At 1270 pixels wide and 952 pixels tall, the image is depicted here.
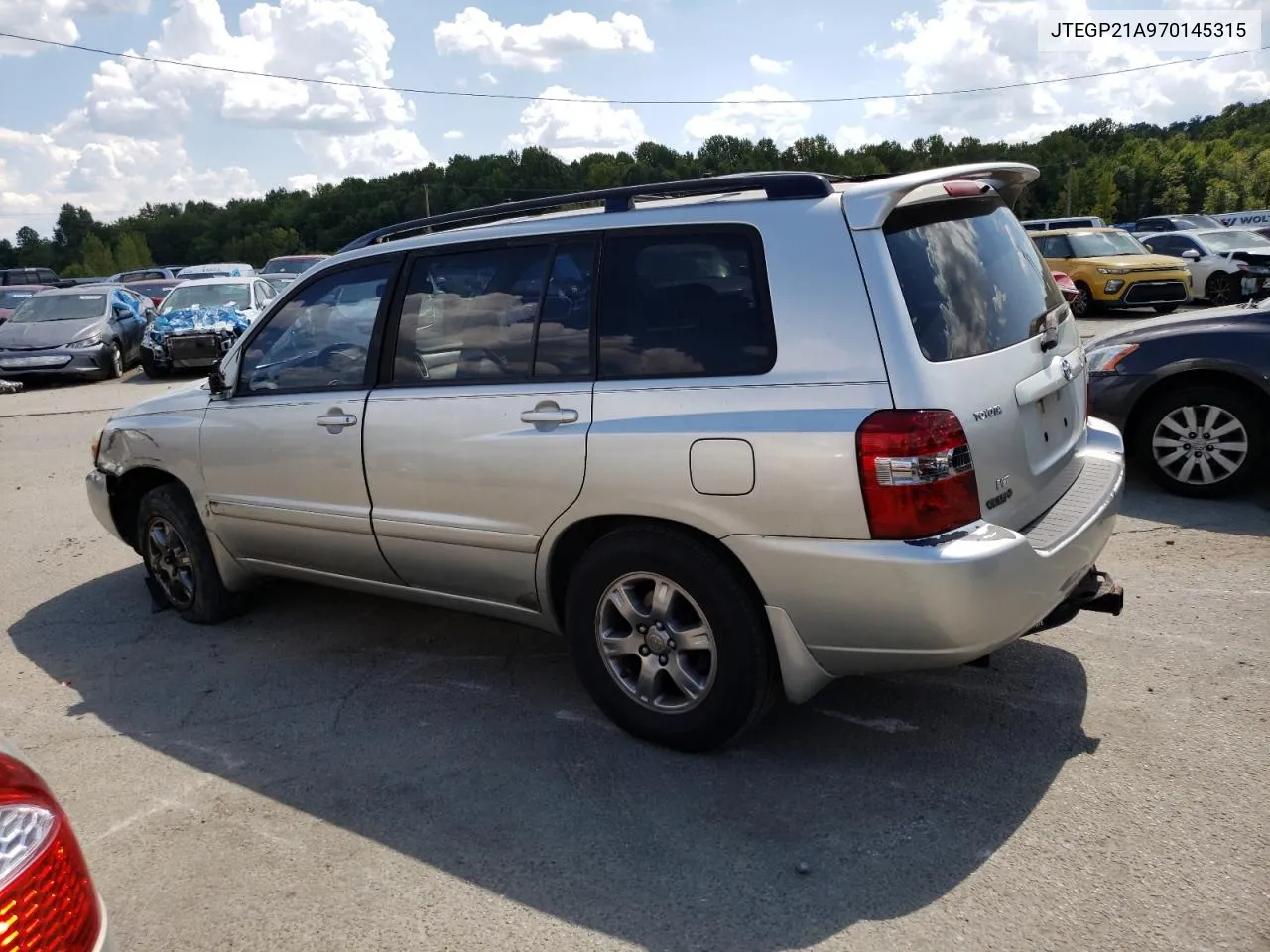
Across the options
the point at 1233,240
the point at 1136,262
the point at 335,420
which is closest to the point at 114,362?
the point at 335,420

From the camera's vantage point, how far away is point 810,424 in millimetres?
3230

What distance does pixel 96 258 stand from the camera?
247ft

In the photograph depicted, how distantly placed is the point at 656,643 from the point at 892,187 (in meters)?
1.69

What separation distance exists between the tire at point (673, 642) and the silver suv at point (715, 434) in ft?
0.03

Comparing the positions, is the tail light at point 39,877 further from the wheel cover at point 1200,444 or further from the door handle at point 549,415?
the wheel cover at point 1200,444

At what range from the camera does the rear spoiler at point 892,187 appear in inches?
131

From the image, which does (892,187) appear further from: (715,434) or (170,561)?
(170,561)

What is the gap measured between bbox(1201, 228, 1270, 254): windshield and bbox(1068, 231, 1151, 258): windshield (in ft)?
7.22

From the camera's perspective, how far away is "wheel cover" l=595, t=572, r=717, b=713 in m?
3.61

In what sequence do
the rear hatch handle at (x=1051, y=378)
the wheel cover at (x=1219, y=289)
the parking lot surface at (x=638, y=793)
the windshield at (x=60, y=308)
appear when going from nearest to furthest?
the parking lot surface at (x=638, y=793) < the rear hatch handle at (x=1051, y=378) < the windshield at (x=60, y=308) < the wheel cover at (x=1219, y=289)

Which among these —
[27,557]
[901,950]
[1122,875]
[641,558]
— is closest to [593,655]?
[641,558]

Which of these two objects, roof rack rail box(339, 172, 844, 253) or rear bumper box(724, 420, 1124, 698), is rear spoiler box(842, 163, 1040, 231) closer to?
roof rack rail box(339, 172, 844, 253)

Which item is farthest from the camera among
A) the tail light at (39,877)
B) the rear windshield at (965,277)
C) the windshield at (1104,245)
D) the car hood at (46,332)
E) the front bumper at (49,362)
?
the windshield at (1104,245)

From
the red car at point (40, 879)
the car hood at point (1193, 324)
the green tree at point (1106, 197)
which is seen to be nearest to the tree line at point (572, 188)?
the green tree at point (1106, 197)
